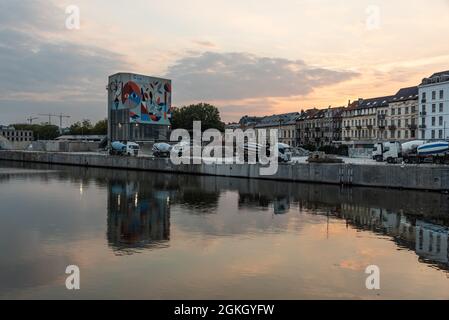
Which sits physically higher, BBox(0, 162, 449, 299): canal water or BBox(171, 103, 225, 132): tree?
BBox(171, 103, 225, 132): tree

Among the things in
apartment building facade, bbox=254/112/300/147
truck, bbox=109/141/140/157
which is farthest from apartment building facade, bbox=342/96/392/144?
truck, bbox=109/141/140/157

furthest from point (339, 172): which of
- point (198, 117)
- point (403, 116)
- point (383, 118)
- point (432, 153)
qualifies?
point (198, 117)

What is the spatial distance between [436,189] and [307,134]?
106 meters

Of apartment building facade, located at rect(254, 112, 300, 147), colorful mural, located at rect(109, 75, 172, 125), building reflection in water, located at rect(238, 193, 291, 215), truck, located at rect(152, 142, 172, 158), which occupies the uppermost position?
colorful mural, located at rect(109, 75, 172, 125)

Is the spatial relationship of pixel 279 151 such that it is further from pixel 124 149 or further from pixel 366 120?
pixel 366 120

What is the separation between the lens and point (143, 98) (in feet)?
385

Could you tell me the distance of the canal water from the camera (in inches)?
659

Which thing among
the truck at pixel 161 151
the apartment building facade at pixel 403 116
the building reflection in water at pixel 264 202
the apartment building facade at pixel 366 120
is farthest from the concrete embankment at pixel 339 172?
the apartment building facade at pixel 366 120

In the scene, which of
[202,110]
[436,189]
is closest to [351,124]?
[202,110]

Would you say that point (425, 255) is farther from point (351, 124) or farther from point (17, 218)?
point (351, 124)

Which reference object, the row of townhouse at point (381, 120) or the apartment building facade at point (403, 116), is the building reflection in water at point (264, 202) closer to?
the row of townhouse at point (381, 120)

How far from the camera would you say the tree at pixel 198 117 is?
161 m

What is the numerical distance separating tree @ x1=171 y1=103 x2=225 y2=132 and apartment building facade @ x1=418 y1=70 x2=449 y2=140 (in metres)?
79.0

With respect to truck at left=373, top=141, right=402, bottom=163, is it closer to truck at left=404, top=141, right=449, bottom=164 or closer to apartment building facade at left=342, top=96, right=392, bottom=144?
truck at left=404, top=141, right=449, bottom=164
